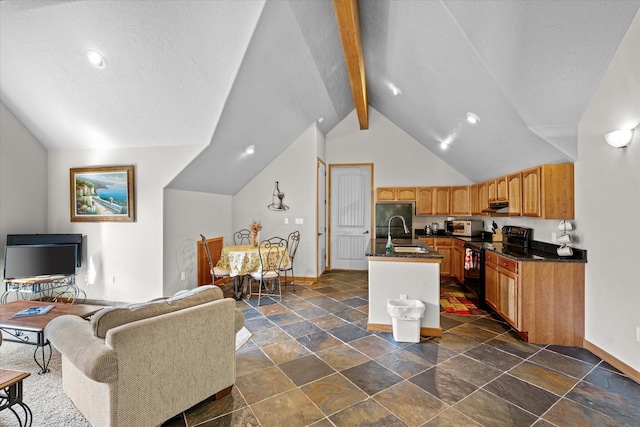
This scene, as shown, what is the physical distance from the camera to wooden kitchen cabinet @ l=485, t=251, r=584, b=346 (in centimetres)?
299

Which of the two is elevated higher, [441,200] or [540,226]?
[441,200]

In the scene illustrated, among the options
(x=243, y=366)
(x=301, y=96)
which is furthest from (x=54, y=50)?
(x=243, y=366)

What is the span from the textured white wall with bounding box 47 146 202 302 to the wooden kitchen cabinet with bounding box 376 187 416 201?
384 centimetres

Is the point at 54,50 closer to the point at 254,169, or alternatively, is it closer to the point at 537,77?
the point at 254,169

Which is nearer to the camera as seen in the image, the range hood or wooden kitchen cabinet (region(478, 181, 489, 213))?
the range hood

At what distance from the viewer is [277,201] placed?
5824 millimetres

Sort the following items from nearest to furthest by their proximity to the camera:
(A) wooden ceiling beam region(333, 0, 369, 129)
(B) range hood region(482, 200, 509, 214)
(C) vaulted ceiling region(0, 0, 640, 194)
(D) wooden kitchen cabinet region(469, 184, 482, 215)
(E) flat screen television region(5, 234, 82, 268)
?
(C) vaulted ceiling region(0, 0, 640, 194) → (A) wooden ceiling beam region(333, 0, 369, 129) → (E) flat screen television region(5, 234, 82, 268) → (B) range hood region(482, 200, 509, 214) → (D) wooden kitchen cabinet region(469, 184, 482, 215)

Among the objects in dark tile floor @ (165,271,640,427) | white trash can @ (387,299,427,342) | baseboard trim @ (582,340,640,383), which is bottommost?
dark tile floor @ (165,271,640,427)

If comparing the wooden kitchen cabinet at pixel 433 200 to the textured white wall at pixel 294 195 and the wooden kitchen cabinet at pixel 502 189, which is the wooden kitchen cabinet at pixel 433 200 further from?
the textured white wall at pixel 294 195

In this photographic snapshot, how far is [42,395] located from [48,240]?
9.10 ft

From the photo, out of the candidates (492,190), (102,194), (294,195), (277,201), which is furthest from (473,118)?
(102,194)

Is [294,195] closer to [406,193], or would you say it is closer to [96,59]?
[406,193]

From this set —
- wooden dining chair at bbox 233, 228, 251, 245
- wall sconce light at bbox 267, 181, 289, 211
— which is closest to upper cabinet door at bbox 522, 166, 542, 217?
wall sconce light at bbox 267, 181, 289, 211

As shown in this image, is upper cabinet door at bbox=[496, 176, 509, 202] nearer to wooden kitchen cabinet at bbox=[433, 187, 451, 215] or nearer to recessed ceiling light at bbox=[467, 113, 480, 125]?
recessed ceiling light at bbox=[467, 113, 480, 125]
